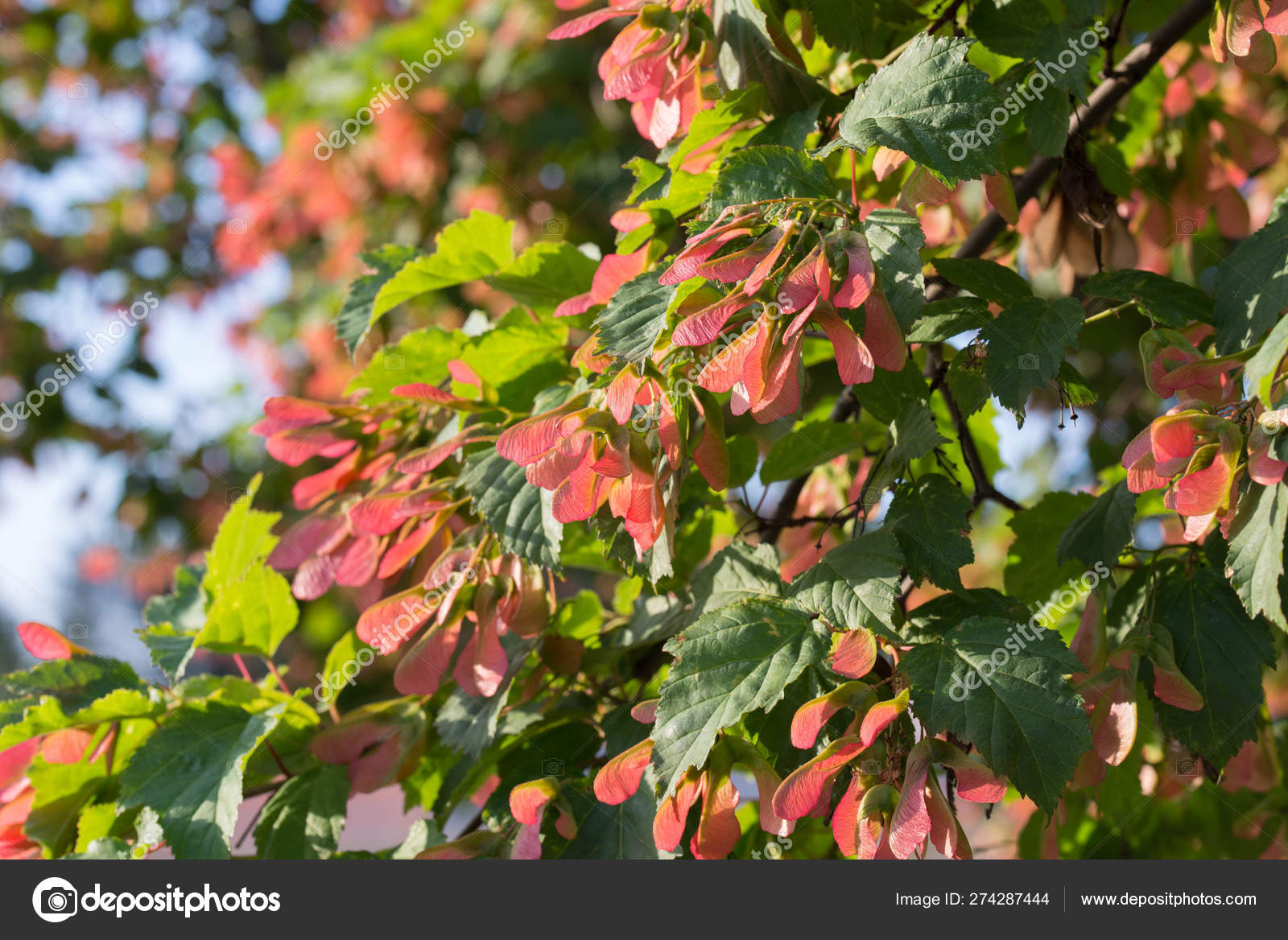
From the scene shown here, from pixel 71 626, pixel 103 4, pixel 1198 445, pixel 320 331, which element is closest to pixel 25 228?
pixel 103 4

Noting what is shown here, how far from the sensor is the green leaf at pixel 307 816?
2.86 feet

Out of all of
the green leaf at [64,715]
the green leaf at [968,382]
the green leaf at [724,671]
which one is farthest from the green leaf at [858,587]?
the green leaf at [64,715]

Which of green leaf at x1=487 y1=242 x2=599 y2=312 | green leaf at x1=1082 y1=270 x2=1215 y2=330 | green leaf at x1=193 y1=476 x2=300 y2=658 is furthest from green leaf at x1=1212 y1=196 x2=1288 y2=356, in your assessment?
green leaf at x1=193 y1=476 x2=300 y2=658

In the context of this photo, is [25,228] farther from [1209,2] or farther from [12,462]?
[1209,2]

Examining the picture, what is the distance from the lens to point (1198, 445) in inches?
23.8

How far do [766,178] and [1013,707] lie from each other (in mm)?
353

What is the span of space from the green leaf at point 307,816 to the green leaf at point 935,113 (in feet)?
2.27

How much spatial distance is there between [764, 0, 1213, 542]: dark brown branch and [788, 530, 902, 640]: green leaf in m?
0.17

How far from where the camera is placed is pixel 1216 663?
719mm

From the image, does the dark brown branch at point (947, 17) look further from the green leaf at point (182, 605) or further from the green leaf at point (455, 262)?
the green leaf at point (182, 605)

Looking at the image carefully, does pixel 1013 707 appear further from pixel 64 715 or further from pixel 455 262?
pixel 64 715

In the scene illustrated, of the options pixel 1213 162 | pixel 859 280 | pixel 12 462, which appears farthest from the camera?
pixel 12 462

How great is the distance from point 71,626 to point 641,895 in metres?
1.19

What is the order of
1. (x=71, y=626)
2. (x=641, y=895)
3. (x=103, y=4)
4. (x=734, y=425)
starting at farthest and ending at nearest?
(x=103, y=4) < (x=734, y=425) < (x=71, y=626) < (x=641, y=895)
